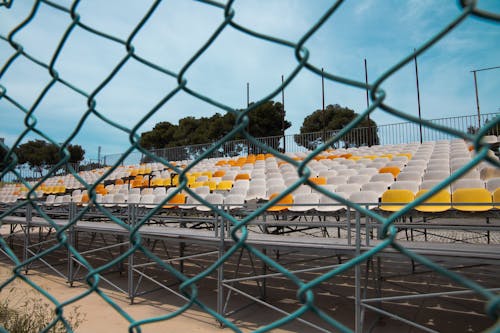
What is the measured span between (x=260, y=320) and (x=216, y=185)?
16.1 ft

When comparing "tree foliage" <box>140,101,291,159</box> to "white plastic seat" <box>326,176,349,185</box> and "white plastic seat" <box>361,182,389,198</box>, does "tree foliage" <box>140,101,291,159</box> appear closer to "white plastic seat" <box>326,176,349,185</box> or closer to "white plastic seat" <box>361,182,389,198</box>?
"white plastic seat" <box>326,176,349,185</box>

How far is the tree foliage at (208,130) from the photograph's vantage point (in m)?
23.2

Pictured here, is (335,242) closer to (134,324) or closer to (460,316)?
(460,316)

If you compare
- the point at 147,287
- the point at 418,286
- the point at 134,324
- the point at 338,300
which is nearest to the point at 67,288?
the point at 147,287

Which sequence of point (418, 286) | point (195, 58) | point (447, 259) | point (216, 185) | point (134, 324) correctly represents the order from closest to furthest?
1. point (195, 58)
2. point (134, 324)
3. point (447, 259)
4. point (418, 286)
5. point (216, 185)

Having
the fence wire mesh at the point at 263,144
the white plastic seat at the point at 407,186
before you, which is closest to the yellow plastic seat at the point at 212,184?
the white plastic seat at the point at 407,186

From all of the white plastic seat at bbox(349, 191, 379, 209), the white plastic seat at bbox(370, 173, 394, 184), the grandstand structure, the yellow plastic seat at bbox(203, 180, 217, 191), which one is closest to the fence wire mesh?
the grandstand structure

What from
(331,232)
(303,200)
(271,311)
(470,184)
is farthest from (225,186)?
(470,184)

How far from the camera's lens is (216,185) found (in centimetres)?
975

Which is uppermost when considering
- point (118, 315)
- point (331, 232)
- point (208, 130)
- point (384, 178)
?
point (208, 130)

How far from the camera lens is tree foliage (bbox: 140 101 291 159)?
23.2 metres

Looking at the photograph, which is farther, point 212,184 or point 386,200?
point 212,184

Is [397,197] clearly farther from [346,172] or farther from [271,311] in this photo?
[346,172]

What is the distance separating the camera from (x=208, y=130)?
33.0m
